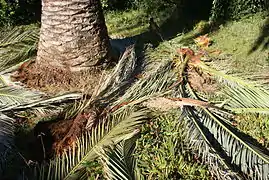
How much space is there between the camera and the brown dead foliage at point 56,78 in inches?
232

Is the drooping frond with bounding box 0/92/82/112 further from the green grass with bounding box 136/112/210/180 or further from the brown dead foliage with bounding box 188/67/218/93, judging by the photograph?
the brown dead foliage with bounding box 188/67/218/93

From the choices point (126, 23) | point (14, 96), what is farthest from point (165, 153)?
point (126, 23)

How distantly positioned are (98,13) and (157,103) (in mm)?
1410

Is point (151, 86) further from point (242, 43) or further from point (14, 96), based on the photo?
point (242, 43)

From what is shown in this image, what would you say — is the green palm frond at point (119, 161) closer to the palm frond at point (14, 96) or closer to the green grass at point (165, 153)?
the green grass at point (165, 153)

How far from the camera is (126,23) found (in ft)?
35.1

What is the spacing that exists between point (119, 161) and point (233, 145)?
1.14 metres

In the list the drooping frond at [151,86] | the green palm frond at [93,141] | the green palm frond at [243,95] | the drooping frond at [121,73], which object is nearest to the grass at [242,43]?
the green palm frond at [243,95]

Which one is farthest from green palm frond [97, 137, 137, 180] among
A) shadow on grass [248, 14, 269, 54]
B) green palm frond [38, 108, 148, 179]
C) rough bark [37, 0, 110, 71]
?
shadow on grass [248, 14, 269, 54]

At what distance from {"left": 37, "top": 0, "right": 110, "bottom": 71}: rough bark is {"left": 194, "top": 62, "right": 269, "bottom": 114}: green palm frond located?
1.58m

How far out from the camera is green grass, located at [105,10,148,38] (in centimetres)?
995

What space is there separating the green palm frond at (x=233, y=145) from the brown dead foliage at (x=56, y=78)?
4.38 feet

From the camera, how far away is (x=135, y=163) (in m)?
4.68

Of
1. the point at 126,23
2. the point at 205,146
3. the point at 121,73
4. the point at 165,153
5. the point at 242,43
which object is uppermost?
the point at 121,73
